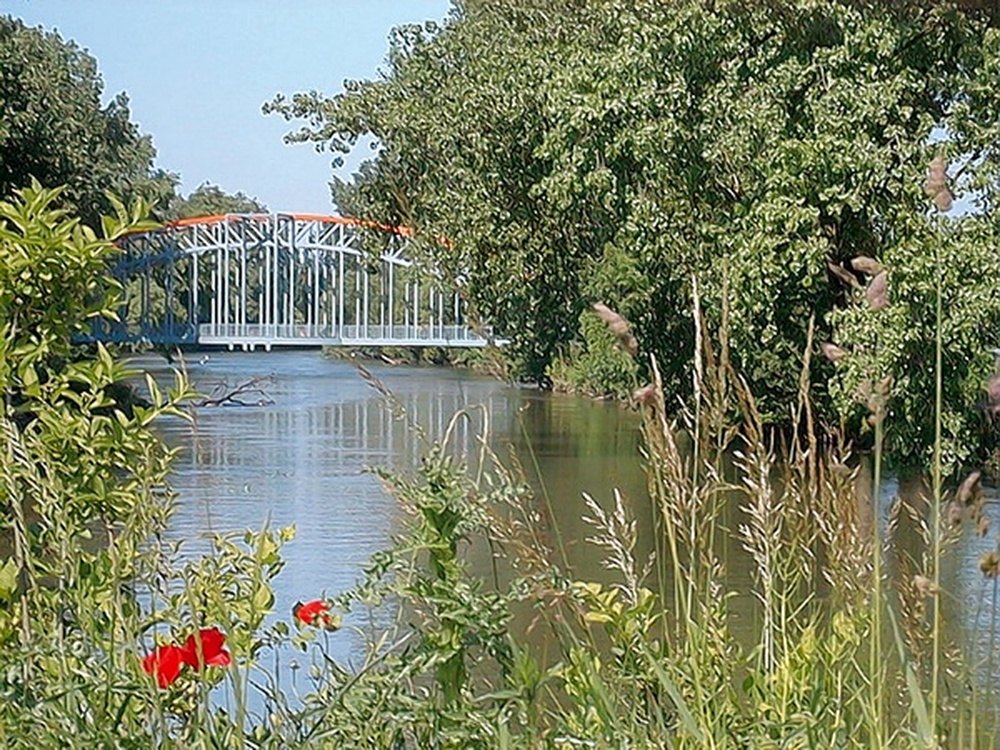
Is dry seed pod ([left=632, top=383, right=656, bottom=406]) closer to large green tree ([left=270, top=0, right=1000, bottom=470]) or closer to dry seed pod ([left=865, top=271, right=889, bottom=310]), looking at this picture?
dry seed pod ([left=865, top=271, right=889, bottom=310])

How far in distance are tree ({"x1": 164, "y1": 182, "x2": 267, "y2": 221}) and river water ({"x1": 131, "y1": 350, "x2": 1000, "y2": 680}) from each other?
19162mm

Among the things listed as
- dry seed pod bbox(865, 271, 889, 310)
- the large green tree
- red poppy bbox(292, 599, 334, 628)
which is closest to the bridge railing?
the large green tree

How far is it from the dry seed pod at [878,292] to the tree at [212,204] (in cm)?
4952

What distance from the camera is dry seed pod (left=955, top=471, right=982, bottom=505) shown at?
1522mm

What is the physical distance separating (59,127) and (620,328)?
20.7m

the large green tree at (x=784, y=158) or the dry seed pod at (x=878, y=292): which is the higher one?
the large green tree at (x=784, y=158)

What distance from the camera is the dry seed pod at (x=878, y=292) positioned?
1597 millimetres

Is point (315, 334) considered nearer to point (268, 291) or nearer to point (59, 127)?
point (268, 291)

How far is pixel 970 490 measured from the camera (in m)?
1.53

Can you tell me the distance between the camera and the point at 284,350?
53.8 m

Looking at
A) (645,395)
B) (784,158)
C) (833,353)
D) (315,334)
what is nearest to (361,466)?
(645,395)

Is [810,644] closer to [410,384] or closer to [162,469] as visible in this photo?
[162,469]

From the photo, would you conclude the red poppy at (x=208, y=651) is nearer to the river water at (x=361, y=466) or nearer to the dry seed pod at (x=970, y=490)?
the river water at (x=361, y=466)

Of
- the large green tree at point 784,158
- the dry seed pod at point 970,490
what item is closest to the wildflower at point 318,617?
the dry seed pod at point 970,490
